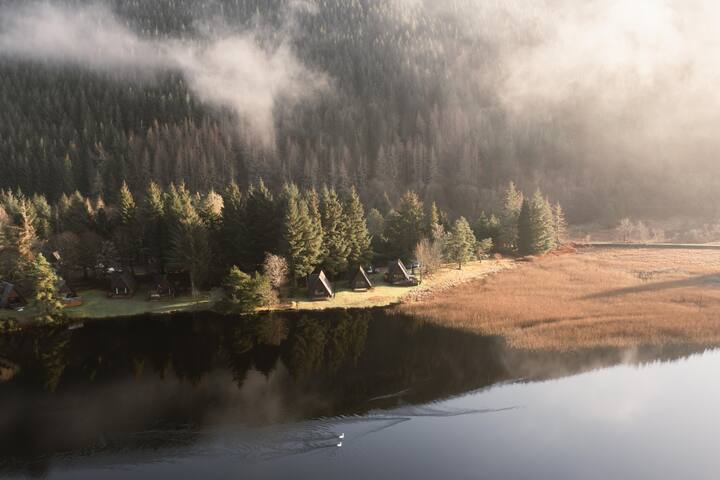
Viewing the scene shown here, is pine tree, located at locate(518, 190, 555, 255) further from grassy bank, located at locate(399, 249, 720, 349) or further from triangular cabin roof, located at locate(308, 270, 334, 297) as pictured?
triangular cabin roof, located at locate(308, 270, 334, 297)

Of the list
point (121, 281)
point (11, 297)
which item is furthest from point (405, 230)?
point (11, 297)

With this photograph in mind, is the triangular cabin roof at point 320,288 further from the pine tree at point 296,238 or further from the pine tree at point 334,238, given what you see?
the pine tree at point 334,238

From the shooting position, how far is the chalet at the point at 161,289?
2516 inches

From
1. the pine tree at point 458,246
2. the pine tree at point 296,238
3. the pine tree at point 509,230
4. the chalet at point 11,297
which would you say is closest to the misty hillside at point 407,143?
the pine tree at point 509,230

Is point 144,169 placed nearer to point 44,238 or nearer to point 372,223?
point 44,238

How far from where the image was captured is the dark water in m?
29.4

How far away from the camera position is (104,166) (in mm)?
151875

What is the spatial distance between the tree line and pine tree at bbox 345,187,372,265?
0.16m

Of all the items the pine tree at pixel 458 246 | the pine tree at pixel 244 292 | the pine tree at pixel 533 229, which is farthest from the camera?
the pine tree at pixel 533 229

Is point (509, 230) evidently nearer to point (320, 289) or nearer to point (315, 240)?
point (315, 240)

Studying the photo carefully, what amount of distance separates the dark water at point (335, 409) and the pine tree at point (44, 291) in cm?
477

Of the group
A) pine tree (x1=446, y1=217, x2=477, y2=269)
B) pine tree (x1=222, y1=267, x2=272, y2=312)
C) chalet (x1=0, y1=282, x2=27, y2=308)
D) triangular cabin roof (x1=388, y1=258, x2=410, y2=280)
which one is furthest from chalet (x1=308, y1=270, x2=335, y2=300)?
chalet (x1=0, y1=282, x2=27, y2=308)

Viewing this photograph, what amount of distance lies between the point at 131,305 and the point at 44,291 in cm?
976

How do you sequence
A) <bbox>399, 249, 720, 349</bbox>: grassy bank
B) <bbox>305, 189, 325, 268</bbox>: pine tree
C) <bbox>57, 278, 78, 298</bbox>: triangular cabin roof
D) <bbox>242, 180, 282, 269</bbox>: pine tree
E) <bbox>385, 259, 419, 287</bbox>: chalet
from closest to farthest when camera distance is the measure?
<bbox>399, 249, 720, 349</bbox>: grassy bank
<bbox>57, 278, 78, 298</bbox>: triangular cabin roof
<bbox>305, 189, 325, 268</bbox>: pine tree
<bbox>242, 180, 282, 269</bbox>: pine tree
<bbox>385, 259, 419, 287</bbox>: chalet
